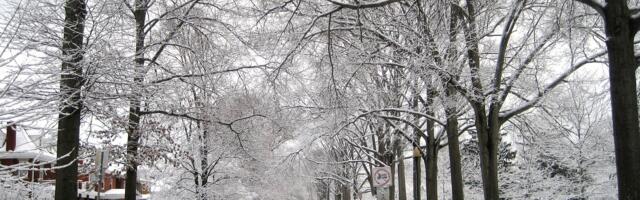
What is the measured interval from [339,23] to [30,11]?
716 cm

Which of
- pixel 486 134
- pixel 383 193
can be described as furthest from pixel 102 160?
pixel 383 193

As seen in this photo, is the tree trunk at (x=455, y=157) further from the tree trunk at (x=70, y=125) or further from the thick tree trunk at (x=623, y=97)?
the tree trunk at (x=70, y=125)

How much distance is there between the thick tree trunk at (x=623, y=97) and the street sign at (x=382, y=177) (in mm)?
8328

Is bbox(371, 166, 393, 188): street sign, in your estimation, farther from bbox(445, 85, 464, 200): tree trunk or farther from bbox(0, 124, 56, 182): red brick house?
bbox(0, 124, 56, 182): red brick house

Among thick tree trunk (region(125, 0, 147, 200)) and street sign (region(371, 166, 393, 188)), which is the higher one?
thick tree trunk (region(125, 0, 147, 200))

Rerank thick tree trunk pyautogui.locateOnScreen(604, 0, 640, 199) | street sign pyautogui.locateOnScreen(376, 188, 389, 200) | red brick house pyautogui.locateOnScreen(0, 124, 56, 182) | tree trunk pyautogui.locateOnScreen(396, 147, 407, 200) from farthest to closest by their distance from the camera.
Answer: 1. tree trunk pyautogui.locateOnScreen(396, 147, 407, 200)
2. street sign pyautogui.locateOnScreen(376, 188, 389, 200)
3. thick tree trunk pyautogui.locateOnScreen(604, 0, 640, 199)
4. red brick house pyautogui.locateOnScreen(0, 124, 56, 182)

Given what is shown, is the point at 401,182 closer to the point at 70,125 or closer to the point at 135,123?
the point at 135,123

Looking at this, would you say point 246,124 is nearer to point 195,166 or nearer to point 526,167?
point 195,166

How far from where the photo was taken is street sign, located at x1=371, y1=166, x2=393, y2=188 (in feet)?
50.4

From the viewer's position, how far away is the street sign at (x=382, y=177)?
1537 centimetres

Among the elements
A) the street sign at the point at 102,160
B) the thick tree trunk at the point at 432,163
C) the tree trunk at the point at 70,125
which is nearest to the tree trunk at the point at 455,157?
the thick tree trunk at the point at 432,163

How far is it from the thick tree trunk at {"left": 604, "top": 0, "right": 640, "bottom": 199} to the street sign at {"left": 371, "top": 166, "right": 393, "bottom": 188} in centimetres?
833

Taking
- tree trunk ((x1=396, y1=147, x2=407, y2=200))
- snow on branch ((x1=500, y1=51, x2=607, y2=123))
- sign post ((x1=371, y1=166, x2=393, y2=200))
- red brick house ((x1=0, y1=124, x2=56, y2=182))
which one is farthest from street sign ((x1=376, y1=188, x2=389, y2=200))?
red brick house ((x1=0, y1=124, x2=56, y2=182))

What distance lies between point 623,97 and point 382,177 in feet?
28.8
